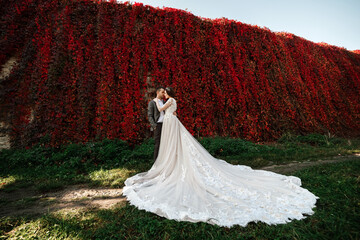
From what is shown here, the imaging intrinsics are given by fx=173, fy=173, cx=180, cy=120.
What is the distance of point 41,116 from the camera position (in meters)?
5.72

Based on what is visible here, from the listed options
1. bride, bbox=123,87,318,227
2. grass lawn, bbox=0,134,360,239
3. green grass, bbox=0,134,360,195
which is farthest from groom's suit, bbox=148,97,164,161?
Answer: grass lawn, bbox=0,134,360,239

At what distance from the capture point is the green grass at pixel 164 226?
6.71ft

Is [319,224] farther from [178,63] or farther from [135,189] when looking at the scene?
[178,63]

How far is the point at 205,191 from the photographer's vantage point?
294 cm

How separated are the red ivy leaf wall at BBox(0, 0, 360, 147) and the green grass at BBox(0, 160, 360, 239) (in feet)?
12.6

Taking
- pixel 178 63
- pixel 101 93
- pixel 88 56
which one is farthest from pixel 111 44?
pixel 178 63

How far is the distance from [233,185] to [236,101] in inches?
230

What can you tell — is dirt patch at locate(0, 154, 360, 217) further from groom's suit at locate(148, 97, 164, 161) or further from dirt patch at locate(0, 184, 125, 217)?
groom's suit at locate(148, 97, 164, 161)

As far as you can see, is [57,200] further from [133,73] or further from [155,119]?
[133,73]

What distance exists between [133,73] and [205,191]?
5.35m

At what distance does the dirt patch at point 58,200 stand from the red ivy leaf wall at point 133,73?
2488 millimetres

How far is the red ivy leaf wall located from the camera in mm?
5754

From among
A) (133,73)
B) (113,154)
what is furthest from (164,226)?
(133,73)

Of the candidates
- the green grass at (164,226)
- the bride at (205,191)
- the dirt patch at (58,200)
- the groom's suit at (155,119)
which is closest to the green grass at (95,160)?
the dirt patch at (58,200)
